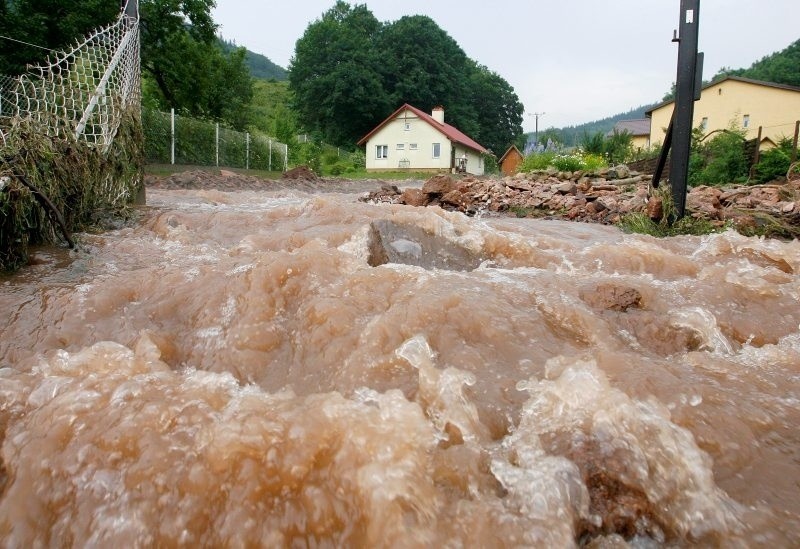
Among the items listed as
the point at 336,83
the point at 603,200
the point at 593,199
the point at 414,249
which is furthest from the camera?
the point at 336,83

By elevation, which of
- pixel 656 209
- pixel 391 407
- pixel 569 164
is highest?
pixel 569 164

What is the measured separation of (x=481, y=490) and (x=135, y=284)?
2631 millimetres

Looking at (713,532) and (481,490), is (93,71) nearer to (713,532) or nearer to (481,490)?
(481,490)

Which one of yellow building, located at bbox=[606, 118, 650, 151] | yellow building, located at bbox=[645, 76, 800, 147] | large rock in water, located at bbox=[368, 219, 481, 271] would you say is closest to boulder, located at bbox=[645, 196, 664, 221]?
large rock in water, located at bbox=[368, 219, 481, 271]

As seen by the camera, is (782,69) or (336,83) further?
(782,69)

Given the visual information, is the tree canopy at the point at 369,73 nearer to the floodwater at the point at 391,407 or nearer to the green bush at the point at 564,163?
the green bush at the point at 564,163

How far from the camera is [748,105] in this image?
28812mm

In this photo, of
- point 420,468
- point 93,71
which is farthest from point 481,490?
point 93,71

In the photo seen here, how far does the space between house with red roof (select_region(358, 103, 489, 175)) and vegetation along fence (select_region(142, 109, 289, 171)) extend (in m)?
17.0

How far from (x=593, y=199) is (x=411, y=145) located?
31.8 m

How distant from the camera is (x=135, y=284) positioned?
3.30 m

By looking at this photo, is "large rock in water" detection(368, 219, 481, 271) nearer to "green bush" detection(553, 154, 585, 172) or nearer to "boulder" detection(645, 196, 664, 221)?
"boulder" detection(645, 196, 664, 221)

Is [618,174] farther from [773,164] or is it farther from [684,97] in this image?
[684,97]

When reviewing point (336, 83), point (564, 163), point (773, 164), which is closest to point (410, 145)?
point (336, 83)
